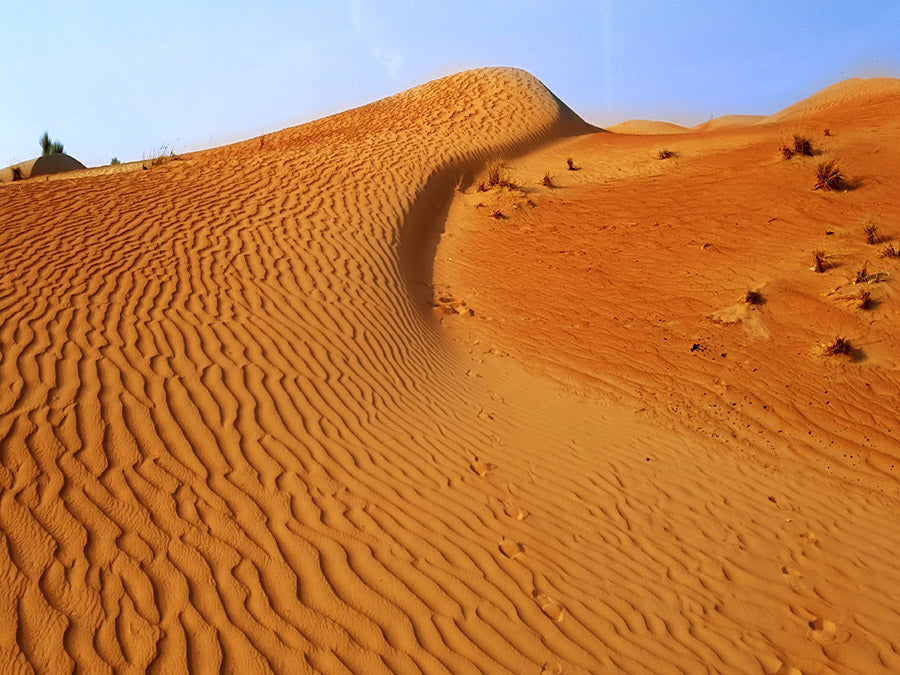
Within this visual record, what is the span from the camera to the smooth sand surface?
11.2ft

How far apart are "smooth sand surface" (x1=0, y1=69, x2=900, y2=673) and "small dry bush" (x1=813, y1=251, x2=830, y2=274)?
0.64ft

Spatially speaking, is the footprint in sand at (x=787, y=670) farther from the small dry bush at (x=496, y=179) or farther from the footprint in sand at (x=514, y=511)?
the small dry bush at (x=496, y=179)

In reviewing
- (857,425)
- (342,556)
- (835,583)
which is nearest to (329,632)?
(342,556)

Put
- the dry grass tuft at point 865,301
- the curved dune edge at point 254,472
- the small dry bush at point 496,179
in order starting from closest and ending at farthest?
1. the curved dune edge at point 254,472
2. the dry grass tuft at point 865,301
3. the small dry bush at point 496,179

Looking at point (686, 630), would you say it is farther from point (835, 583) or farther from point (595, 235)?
point (595, 235)

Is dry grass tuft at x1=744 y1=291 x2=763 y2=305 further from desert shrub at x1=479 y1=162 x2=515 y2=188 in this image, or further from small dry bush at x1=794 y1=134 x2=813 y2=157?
desert shrub at x1=479 y1=162 x2=515 y2=188

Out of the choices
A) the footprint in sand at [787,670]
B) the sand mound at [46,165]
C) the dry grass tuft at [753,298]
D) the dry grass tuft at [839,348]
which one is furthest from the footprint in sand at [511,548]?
the sand mound at [46,165]

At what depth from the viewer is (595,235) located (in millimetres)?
9789

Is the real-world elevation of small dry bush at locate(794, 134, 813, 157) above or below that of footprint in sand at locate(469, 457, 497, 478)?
above

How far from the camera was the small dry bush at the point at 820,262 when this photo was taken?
7.47 meters

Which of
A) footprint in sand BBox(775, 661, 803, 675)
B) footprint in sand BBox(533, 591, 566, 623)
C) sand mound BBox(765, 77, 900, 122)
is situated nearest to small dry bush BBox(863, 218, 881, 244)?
footprint in sand BBox(775, 661, 803, 675)

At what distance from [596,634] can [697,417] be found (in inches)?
121

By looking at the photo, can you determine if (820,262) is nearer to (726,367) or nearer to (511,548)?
(726,367)

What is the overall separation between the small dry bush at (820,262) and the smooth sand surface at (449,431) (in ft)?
0.64
